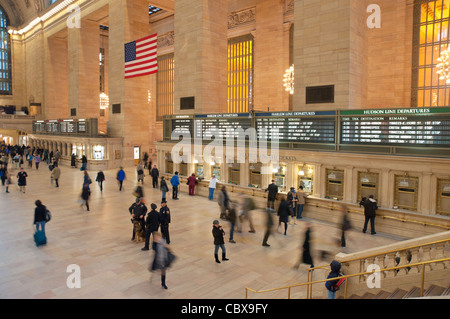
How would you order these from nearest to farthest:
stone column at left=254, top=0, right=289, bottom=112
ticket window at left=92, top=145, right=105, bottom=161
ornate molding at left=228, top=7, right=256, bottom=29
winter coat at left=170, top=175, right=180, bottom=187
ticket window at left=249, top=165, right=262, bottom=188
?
ticket window at left=249, top=165, right=262, bottom=188 → winter coat at left=170, top=175, right=180, bottom=187 → stone column at left=254, top=0, right=289, bottom=112 → ticket window at left=92, top=145, right=105, bottom=161 → ornate molding at left=228, top=7, right=256, bottom=29

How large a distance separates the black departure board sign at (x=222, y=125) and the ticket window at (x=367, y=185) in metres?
A: 5.07

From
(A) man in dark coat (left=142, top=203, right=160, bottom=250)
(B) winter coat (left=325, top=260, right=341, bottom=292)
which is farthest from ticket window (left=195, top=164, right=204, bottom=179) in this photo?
(B) winter coat (left=325, top=260, right=341, bottom=292)

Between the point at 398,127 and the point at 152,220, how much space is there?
775 cm

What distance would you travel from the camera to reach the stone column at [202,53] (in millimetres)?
17688

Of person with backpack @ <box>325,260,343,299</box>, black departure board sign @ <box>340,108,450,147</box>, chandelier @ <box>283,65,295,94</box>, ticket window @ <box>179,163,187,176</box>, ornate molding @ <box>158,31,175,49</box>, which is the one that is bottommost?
person with backpack @ <box>325,260,343,299</box>

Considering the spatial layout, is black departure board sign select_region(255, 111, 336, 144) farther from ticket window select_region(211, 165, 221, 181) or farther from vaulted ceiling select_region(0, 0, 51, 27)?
vaulted ceiling select_region(0, 0, 51, 27)

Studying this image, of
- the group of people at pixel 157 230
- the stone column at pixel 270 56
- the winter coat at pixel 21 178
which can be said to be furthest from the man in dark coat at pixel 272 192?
the stone column at pixel 270 56

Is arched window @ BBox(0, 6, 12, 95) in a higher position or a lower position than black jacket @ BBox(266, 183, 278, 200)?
higher

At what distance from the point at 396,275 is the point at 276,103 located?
18717mm

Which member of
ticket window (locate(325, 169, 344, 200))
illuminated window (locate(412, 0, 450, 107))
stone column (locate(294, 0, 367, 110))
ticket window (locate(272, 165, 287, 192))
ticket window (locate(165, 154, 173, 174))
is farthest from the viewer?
ticket window (locate(165, 154, 173, 174))

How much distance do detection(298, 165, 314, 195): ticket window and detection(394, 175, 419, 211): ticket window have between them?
2.84 metres

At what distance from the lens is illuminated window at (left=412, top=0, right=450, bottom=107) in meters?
17.3
